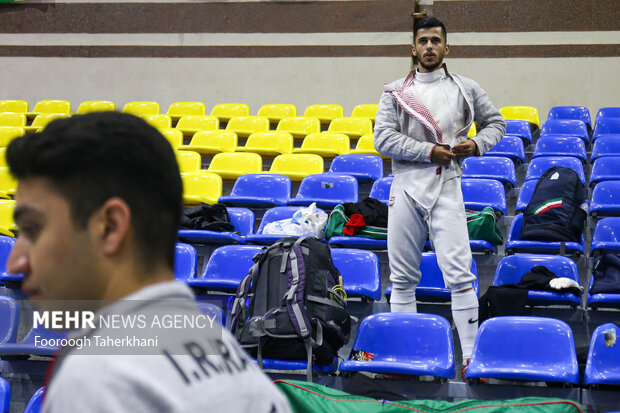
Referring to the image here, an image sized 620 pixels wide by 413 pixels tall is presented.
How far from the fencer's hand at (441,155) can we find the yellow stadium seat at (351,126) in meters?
3.64

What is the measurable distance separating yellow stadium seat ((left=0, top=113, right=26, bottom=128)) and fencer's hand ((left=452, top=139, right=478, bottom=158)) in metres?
5.65

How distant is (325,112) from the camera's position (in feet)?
26.7

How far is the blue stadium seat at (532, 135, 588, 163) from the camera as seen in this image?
19.5 ft

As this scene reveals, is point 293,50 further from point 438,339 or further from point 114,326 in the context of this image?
Result: point 114,326

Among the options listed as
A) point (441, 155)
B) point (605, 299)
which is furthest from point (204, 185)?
point (605, 299)

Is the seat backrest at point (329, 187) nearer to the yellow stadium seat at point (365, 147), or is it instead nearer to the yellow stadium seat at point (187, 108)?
the yellow stadium seat at point (365, 147)

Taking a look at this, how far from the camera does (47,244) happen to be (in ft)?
2.46

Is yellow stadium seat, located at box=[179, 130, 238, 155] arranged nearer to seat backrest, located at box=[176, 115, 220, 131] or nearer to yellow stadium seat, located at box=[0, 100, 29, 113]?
seat backrest, located at box=[176, 115, 220, 131]

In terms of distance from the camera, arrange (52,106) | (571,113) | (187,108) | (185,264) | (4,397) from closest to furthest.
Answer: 1. (4,397)
2. (185,264)
3. (571,113)
4. (187,108)
5. (52,106)

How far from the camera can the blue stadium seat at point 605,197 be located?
15.4 feet

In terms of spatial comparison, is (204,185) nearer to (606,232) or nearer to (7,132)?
(606,232)

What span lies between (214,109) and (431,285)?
4.92m

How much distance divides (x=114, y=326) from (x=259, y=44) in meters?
8.83

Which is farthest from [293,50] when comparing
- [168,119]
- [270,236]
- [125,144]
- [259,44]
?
[125,144]
